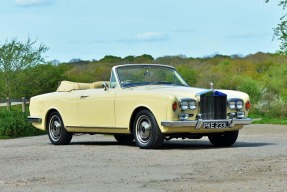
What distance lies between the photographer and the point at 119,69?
1648cm

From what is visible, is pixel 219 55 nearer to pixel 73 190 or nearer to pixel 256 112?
pixel 256 112

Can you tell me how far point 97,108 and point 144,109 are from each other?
5.17 ft

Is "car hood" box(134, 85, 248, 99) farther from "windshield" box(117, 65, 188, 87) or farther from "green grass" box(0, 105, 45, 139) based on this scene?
"green grass" box(0, 105, 45, 139)

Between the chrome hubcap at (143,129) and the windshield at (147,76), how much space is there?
3.81 feet

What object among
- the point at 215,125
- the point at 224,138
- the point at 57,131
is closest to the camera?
the point at 215,125

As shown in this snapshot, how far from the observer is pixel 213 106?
15203 millimetres

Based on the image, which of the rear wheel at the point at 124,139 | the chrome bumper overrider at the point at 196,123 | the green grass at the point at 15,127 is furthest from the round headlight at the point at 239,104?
the green grass at the point at 15,127

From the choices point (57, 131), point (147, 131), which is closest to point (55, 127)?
point (57, 131)

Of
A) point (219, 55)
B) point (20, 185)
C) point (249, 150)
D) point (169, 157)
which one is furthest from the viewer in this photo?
point (219, 55)

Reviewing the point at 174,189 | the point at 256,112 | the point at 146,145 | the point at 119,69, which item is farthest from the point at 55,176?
the point at 256,112

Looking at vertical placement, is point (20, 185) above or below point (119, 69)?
below

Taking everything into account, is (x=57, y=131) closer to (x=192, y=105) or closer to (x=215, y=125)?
(x=192, y=105)

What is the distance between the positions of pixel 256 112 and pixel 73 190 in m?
32.0

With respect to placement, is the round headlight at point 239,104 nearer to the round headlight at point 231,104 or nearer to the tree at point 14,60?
the round headlight at point 231,104
